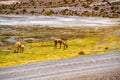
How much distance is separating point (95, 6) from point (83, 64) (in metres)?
75.5

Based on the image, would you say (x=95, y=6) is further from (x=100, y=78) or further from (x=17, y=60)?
(x=100, y=78)

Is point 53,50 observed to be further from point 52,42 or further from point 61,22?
point 61,22

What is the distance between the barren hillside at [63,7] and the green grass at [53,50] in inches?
1501

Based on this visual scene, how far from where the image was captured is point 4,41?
1895 inches

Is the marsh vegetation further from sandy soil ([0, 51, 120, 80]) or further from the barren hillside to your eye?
the barren hillside

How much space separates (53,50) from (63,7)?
64696 millimetres

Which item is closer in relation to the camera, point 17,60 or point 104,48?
point 17,60

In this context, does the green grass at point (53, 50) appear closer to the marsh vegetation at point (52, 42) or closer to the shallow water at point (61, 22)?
the marsh vegetation at point (52, 42)

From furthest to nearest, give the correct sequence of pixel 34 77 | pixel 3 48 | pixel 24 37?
pixel 24 37, pixel 3 48, pixel 34 77

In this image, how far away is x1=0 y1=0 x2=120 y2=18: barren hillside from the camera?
91938mm

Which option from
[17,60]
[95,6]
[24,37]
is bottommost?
[95,6]

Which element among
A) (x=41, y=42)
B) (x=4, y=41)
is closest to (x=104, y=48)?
(x=41, y=42)

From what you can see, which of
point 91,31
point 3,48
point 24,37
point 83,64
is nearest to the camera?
point 83,64

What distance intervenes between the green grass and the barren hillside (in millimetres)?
38113
